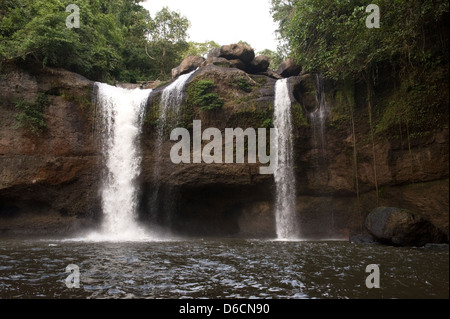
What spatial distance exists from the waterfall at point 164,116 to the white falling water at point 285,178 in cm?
465

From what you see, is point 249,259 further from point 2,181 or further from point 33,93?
point 33,93

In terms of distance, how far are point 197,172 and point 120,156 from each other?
144 inches

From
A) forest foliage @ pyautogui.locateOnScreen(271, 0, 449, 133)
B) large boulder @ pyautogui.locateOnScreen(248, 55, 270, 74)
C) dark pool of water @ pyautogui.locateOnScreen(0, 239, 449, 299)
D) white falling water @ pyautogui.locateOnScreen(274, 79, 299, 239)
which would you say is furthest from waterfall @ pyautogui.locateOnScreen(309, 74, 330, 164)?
dark pool of water @ pyautogui.locateOnScreen(0, 239, 449, 299)

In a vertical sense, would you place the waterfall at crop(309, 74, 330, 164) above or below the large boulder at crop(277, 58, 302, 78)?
below

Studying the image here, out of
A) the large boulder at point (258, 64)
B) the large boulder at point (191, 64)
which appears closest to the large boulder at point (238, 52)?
the large boulder at point (258, 64)

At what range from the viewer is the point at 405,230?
31.2ft

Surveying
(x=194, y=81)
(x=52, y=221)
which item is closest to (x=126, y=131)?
(x=194, y=81)

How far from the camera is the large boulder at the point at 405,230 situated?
31.1 ft

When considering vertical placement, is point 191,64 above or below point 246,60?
above

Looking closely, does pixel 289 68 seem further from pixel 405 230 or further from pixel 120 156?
pixel 405 230

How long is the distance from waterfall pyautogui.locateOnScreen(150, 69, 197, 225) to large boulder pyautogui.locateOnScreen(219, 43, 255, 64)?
4.23m

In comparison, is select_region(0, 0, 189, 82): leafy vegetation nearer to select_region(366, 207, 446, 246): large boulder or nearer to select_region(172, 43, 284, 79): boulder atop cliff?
select_region(172, 43, 284, 79): boulder atop cliff

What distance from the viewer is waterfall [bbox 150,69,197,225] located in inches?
572

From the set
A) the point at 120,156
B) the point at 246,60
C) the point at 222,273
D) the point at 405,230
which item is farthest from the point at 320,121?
the point at 222,273
